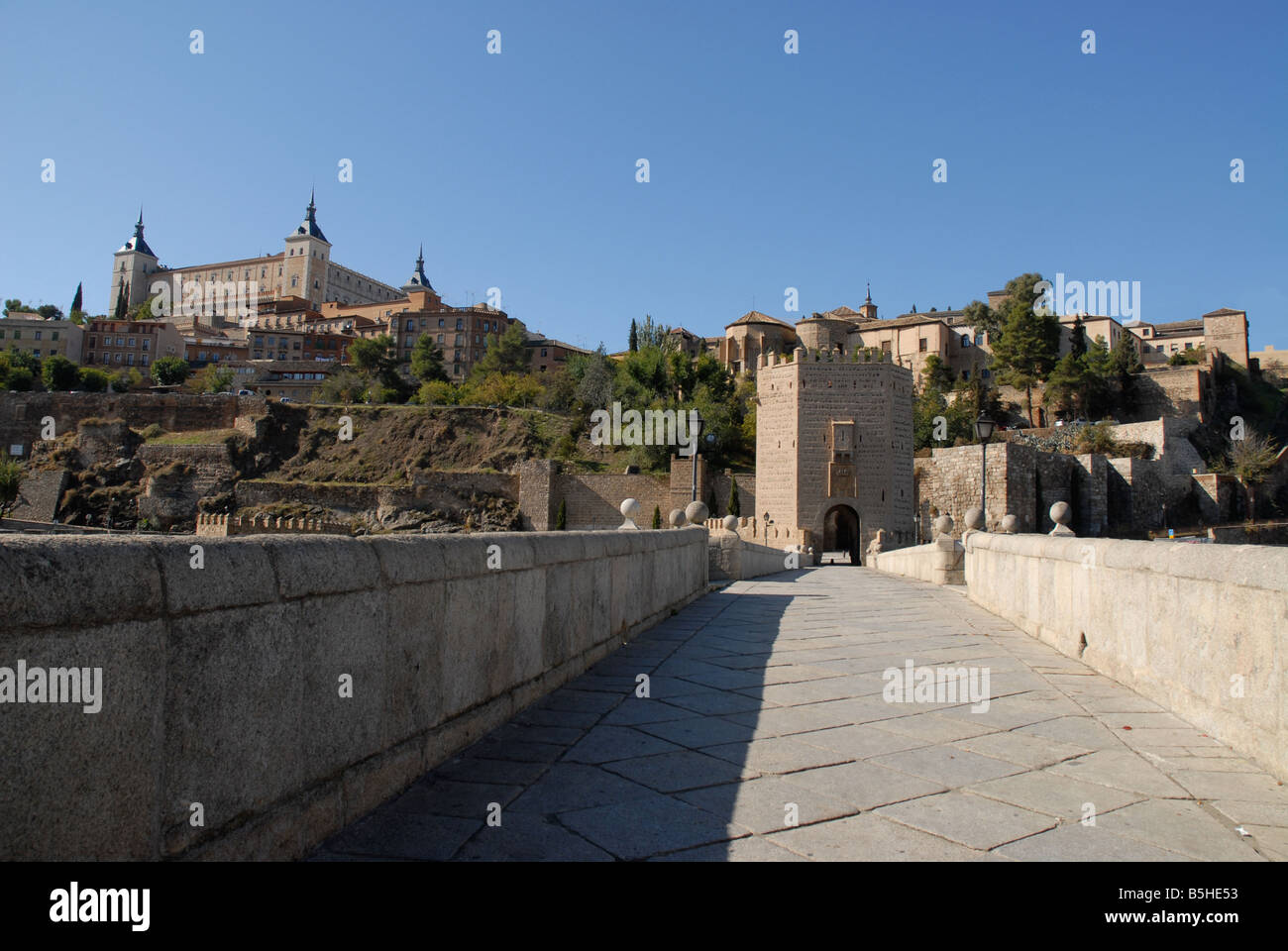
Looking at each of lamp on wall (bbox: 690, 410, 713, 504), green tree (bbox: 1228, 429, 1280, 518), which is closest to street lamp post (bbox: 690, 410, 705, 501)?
lamp on wall (bbox: 690, 410, 713, 504)

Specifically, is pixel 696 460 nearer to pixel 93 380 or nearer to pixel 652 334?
pixel 652 334

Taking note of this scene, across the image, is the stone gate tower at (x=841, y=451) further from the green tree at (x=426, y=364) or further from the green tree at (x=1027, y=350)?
the green tree at (x=426, y=364)

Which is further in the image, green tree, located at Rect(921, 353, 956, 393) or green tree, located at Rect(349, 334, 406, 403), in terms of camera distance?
green tree, located at Rect(349, 334, 406, 403)

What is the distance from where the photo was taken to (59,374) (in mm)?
71188

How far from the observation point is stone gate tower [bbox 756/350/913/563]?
34031 millimetres

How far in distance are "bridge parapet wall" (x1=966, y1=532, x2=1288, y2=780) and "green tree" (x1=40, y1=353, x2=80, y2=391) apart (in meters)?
82.4

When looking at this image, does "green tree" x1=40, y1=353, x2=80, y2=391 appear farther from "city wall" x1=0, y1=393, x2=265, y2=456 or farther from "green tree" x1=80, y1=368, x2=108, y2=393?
"city wall" x1=0, y1=393, x2=265, y2=456

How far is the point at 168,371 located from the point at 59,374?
8556mm

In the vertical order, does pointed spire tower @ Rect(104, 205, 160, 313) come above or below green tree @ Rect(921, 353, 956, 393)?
above

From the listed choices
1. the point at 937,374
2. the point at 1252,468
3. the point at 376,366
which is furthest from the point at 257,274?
the point at 1252,468

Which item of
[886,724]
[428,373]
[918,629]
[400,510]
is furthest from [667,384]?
[886,724]

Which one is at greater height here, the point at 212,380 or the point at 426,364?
the point at 426,364

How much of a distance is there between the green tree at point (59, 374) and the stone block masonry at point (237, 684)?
82.5 metres
